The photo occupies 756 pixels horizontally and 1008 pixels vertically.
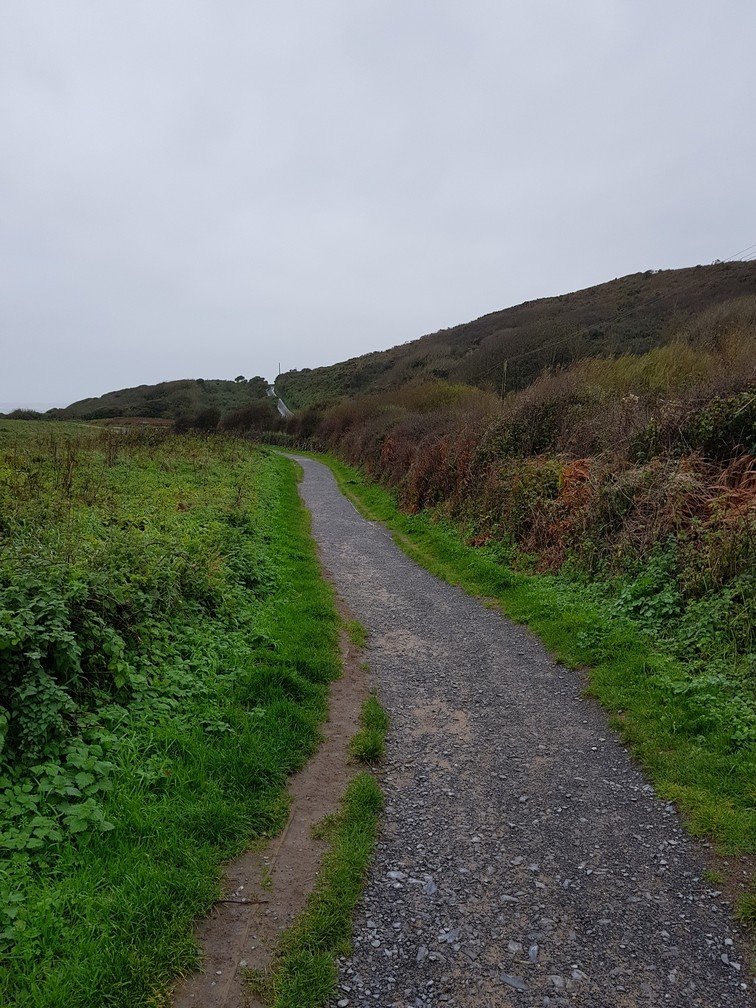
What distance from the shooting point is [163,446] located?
24.4 m

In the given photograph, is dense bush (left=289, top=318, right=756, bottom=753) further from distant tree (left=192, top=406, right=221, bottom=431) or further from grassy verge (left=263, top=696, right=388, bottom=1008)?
distant tree (left=192, top=406, right=221, bottom=431)

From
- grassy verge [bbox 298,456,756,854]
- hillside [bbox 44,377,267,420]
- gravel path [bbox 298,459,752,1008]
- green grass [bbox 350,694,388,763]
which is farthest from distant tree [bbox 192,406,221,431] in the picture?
gravel path [bbox 298,459,752,1008]

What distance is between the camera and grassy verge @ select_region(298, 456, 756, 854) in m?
4.08

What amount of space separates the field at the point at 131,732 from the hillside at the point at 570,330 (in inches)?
601

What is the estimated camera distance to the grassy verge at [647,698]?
4082mm

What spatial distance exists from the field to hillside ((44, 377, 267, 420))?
55.7 meters

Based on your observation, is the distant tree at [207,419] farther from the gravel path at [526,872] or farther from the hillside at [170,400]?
the gravel path at [526,872]

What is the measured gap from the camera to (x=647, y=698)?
18.2 feet

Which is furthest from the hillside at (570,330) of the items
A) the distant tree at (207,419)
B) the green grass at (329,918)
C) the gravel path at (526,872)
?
the green grass at (329,918)

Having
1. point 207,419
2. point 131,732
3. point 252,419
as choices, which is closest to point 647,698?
point 131,732

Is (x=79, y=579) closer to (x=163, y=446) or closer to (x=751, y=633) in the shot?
(x=751, y=633)

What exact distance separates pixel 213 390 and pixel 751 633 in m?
85.5

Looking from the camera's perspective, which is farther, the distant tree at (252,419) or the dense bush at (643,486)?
the distant tree at (252,419)

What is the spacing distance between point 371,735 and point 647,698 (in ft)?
8.86
